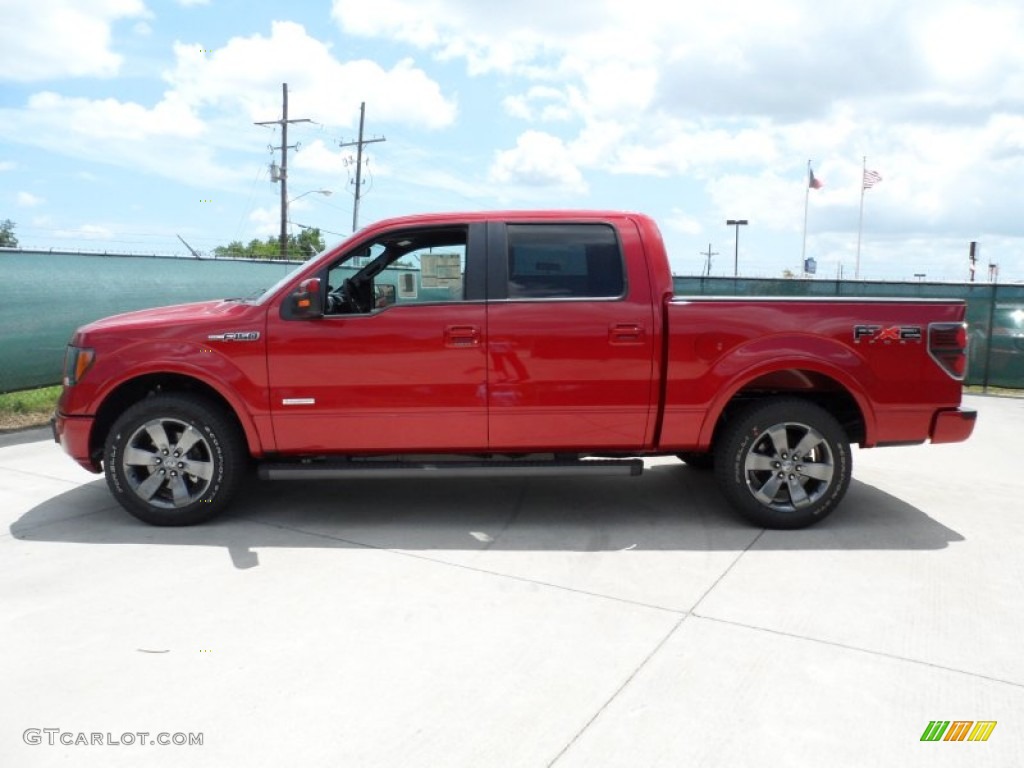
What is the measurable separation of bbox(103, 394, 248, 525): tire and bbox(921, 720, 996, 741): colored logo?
12.6 ft

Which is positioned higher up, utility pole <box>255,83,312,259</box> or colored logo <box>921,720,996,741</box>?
utility pole <box>255,83,312,259</box>

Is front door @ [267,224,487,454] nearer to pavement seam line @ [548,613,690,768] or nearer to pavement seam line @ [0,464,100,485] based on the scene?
pavement seam line @ [548,613,690,768]

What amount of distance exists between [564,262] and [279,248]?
39.6m

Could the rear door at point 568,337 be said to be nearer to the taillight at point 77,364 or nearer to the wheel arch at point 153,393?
the wheel arch at point 153,393

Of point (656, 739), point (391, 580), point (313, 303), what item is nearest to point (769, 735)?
point (656, 739)

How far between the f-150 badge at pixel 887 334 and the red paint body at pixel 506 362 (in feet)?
0.04

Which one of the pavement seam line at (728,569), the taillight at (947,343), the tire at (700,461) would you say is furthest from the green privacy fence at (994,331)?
the pavement seam line at (728,569)

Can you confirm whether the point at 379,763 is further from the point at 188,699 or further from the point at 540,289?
the point at 540,289

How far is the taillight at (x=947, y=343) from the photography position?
4926mm

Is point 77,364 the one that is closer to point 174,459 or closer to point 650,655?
point 174,459

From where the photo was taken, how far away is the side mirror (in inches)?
190

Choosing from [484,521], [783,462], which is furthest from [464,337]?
[783,462]

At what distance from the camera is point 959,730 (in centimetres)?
287

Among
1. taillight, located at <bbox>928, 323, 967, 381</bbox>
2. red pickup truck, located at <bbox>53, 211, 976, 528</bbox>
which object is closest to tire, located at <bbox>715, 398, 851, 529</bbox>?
red pickup truck, located at <bbox>53, 211, 976, 528</bbox>
